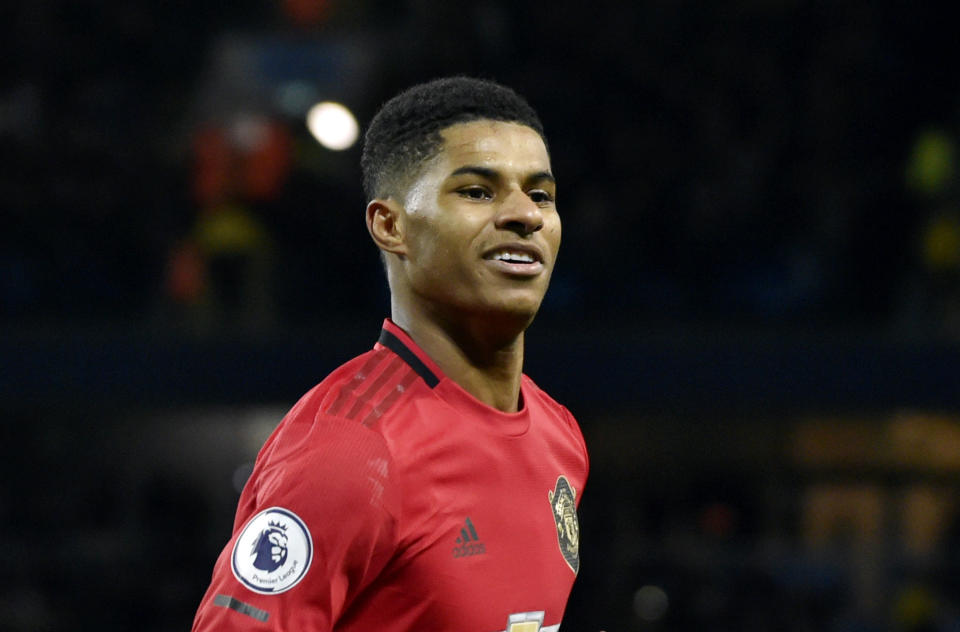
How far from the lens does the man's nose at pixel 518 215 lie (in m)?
2.58

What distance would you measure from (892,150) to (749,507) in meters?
2.67

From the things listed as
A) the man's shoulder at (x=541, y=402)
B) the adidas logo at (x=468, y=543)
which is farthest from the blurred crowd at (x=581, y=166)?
the adidas logo at (x=468, y=543)

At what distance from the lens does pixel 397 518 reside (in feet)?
7.68

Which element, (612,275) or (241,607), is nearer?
(241,607)

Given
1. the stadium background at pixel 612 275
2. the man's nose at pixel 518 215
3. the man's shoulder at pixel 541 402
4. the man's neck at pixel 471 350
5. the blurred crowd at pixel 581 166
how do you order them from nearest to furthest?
the man's nose at pixel 518 215, the man's neck at pixel 471 350, the man's shoulder at pixel 541 402, the stadium background at pixel 612 275, the blurred crowd at pixel 581 166

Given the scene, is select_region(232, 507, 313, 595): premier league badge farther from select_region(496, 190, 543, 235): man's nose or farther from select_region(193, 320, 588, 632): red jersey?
select_region(496, 190, 543, 235): man's nose

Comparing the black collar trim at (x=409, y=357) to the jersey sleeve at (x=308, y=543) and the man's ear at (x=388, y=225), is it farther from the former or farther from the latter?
the jersey sleeve at (x=308, y=543)

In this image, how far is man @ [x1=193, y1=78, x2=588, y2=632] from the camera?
227 centimetres

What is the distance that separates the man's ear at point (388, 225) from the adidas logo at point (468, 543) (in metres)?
0.55

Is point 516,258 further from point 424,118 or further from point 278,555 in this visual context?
point 278,555

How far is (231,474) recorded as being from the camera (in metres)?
11.4

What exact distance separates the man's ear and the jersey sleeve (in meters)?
0.48

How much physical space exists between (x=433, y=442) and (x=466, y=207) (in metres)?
0.44

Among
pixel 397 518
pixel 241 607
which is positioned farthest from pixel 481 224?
pixel 241 607
